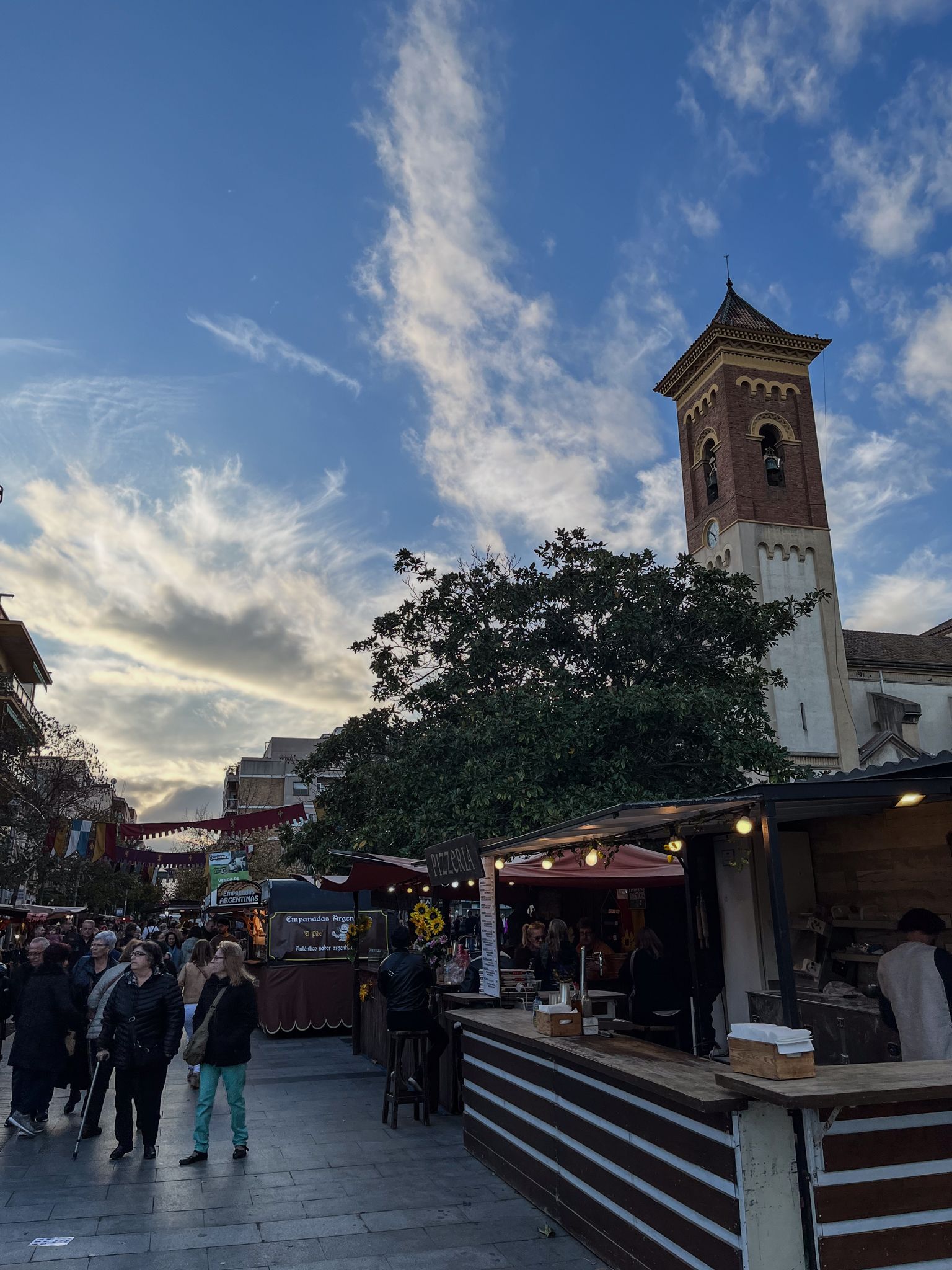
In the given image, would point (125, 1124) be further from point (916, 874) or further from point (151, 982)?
point (916, 874)

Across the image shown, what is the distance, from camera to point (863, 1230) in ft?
13.8

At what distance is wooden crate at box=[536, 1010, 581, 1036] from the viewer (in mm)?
6750

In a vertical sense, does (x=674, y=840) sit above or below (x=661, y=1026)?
above

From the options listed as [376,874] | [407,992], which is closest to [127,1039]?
[407,992]

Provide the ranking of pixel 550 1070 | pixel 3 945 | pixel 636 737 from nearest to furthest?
1. pixel 550 1070
2. pixel 636 737
3. pixel 3 945

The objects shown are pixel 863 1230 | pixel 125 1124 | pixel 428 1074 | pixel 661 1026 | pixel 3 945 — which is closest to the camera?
pixel 863 1230

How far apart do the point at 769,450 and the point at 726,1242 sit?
122 ft

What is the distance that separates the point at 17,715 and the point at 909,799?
121 ft

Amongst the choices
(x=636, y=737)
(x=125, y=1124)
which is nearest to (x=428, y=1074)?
(x=125, y=1124)

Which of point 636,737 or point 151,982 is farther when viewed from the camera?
point 636,737

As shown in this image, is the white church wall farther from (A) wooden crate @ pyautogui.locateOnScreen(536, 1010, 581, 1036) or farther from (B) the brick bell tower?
(A) wooden crate @ pyautogui.locateOnScreen(536, 1010, 581, 1036)

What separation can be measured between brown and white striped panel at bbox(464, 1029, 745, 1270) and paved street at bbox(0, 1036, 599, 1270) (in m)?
0.23

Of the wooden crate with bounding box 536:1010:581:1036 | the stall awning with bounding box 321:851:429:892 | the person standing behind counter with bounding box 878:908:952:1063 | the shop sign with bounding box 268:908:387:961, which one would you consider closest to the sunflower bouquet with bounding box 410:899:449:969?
the stall awning with bounding box 321:851:429:892

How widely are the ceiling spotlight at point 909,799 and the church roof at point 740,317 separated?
34.8 m
